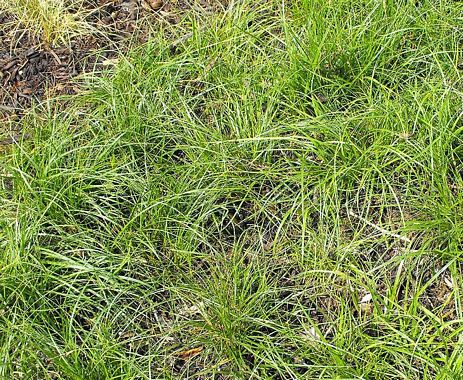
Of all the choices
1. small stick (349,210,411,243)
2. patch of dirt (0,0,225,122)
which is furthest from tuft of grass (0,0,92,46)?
small stick (349,210,411,243)

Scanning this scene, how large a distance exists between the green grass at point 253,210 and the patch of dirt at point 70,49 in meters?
0.25

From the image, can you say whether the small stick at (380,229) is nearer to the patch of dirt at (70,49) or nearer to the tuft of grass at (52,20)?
the patch of dirt at (70,49)

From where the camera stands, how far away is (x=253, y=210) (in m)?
2.92

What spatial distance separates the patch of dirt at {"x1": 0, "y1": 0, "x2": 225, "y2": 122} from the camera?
3.58 metres

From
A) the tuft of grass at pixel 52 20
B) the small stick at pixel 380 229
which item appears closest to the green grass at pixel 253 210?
the small stick at pixel 380 229

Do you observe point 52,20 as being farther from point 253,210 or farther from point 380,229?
point 380,229

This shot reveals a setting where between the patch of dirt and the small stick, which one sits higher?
the small stick

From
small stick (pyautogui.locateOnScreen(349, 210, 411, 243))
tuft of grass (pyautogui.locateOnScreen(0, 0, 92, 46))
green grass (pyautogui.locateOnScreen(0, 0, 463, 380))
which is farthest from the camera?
tuft of grass (pyautogui.locateOnScreen(0, 0, 92, 46))

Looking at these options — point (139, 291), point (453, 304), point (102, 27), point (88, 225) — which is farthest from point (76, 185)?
point (453, 304)

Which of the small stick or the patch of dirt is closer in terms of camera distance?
the small stick

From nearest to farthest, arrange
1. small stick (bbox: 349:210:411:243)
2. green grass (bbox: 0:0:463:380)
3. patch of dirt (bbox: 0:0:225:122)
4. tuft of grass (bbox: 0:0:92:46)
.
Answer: green grass (bbox: 0:0:463:380), small stick (bbox: 349:210:411:243), patch of dirt (bbox: 0:0:225:122), tuft of grass (bbox: 0:0:92:46)

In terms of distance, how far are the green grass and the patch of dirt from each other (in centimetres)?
25

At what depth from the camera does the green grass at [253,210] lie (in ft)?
8.19

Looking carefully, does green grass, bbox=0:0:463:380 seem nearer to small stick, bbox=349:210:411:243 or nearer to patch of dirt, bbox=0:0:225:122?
small stick, bbox=349:210:411:243
